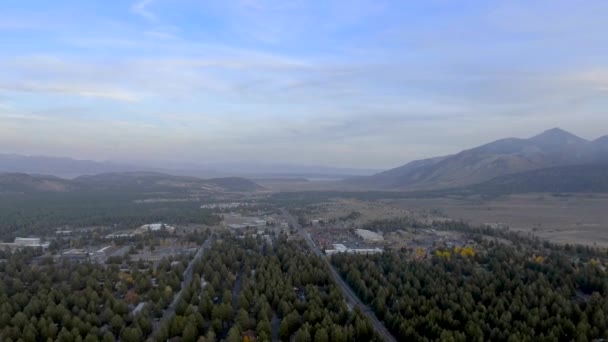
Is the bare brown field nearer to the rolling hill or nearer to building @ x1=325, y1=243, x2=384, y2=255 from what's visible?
the rolling hill

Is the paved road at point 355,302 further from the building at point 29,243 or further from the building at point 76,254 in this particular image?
the building at point 29,243

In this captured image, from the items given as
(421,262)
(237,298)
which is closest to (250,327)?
(237,298)

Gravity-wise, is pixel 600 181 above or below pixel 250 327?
above

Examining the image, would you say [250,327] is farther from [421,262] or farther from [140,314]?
[421,262]

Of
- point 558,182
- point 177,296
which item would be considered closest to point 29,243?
point 177,296

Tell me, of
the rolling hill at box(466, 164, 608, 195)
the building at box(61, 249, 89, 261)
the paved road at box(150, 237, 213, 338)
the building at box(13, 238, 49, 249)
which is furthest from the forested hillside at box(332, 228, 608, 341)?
the rolling hill at box(466, 164, 608, 195)

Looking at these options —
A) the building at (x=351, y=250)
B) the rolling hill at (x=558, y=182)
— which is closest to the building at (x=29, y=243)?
the building at (x=351, y=250)

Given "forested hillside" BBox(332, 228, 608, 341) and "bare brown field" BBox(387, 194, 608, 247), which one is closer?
"forested hillside" BBox(332, 228, 608, 341)

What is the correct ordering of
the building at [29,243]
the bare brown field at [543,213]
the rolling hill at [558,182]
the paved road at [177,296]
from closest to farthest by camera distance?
the paved road at [177,296]
the building at [29,243]
the bare brown field at [543,213]
the rolling hill at [558,182]

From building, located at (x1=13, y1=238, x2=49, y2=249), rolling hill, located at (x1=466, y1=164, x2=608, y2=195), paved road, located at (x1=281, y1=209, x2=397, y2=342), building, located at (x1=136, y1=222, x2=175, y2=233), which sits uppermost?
rolling hill, located at (x1=466, y1=164, x2=608, y2=195)
